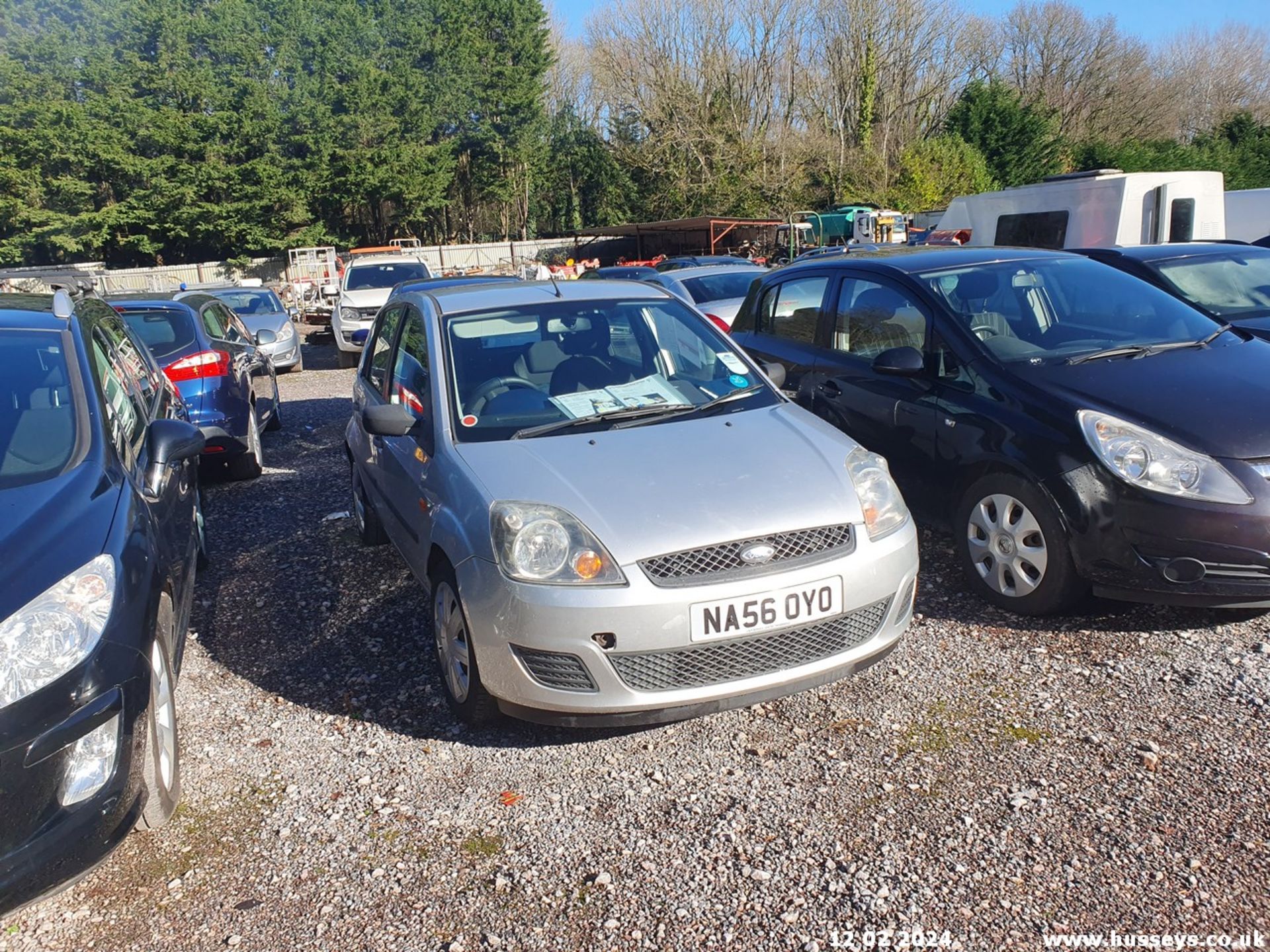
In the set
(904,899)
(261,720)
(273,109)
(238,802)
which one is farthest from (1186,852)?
(273,109)

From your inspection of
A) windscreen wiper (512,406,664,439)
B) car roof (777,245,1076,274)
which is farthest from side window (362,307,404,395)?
car roof (777,245,1076,274)

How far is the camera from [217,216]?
139 feet

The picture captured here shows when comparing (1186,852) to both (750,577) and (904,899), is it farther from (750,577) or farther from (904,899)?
(750,577)

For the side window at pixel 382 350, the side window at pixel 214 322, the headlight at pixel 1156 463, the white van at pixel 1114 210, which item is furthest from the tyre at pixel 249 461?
the white van at pixel 1114 210

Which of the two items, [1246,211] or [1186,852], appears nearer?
[1186,852]

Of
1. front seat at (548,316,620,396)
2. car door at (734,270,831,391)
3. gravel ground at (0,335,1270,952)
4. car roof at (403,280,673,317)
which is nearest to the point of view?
gravel ground at (0,335,1270,952)

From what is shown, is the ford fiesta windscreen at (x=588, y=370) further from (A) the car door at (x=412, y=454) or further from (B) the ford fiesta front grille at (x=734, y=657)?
(B) the ford fiesta front grille at (x=734, y=657)

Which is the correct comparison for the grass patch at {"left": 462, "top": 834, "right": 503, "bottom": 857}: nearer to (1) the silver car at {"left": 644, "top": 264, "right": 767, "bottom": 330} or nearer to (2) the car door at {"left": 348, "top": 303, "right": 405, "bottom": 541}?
(2) the car door at {"left": 348, "top": 303, "right": 405, "bottom": 541}

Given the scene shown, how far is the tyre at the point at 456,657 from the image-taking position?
333 centimetres

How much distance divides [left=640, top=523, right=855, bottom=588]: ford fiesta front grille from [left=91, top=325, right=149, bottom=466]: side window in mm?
2060

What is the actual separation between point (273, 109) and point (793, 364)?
46.5 meters

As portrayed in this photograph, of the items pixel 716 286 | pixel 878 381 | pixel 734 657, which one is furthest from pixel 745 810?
pixel 716 286

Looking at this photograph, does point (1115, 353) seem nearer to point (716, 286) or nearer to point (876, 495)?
point (876, 495)

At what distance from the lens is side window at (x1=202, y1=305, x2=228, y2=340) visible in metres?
9.34
